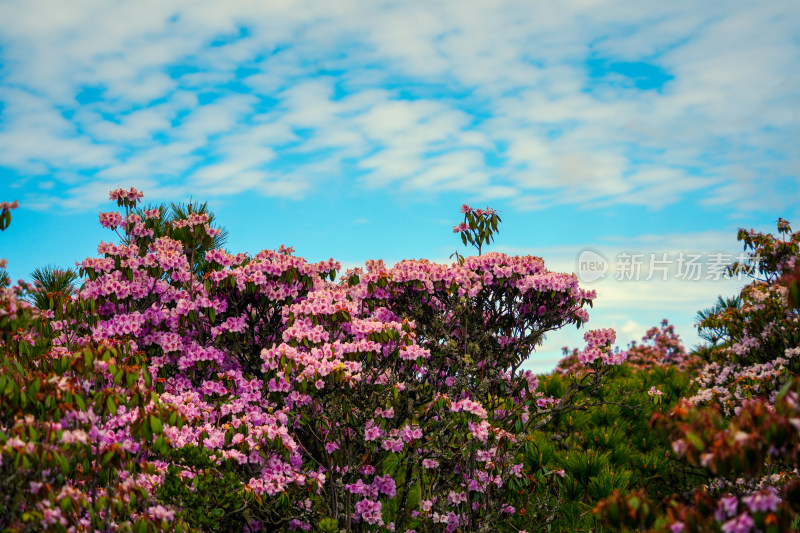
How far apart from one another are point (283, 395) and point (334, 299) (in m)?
1.30

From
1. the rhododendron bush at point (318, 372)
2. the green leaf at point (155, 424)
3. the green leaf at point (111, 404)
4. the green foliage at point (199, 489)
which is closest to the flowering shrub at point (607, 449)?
the rhododendron bush at point (318, 372)

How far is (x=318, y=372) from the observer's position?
6.09 m

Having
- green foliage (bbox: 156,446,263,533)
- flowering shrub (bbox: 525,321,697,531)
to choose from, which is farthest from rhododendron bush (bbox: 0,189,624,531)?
flowering shrub (bbox: 525,321,697,531)

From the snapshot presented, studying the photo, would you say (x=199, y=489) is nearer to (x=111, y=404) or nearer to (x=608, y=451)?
A: (x=111, y=404)

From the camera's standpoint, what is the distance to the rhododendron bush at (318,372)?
6.14 m

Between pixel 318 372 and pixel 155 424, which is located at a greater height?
pixel 318 372

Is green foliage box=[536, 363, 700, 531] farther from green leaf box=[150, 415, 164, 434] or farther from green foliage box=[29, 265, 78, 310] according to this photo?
green foliage box=[29, 265, 78, 310]

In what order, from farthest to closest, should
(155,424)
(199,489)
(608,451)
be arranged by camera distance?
(608,451) → (199,489) → (155,424)

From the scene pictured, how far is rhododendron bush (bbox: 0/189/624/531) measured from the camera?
6.14 metres

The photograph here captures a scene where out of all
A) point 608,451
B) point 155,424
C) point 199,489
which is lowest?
point 199,489

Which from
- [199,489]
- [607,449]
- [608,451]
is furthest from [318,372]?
[607,449]

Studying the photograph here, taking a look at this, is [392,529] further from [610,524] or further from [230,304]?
[610,524]

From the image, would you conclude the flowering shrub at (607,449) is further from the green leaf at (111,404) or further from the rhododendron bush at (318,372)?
the green leaf at (111,404)

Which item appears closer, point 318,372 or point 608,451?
point 318,372
